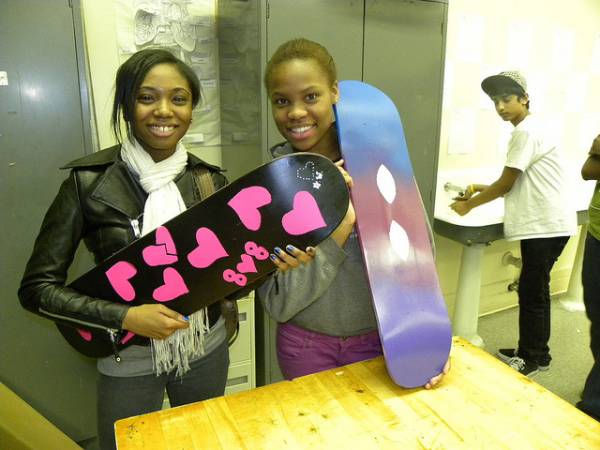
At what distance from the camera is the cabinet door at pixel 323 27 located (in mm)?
1720

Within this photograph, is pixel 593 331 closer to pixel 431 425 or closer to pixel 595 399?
pixel 595 399

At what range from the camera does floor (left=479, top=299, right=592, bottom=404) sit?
2363mm

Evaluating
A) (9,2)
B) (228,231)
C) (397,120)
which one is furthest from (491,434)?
(9,2)

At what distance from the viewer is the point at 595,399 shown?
178 centimetres

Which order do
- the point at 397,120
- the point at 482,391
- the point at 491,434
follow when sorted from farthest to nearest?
the point at 397,120, the point at 482,391, the point at 491,434

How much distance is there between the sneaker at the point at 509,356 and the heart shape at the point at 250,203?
207cm

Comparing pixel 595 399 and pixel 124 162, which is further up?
pixel 124 162

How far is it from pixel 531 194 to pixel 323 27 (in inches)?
51.2

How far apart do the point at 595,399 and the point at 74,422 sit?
2101 mm

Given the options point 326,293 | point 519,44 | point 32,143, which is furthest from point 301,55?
point 519,44

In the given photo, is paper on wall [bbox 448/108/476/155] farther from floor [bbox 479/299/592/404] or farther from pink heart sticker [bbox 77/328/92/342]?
pink heart sticker [bbox 77/328/92/342]

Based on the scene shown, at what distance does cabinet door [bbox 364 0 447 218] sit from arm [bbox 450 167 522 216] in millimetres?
288

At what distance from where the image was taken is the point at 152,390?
110 centimetres

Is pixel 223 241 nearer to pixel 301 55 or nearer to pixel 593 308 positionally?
pixel 301 55
